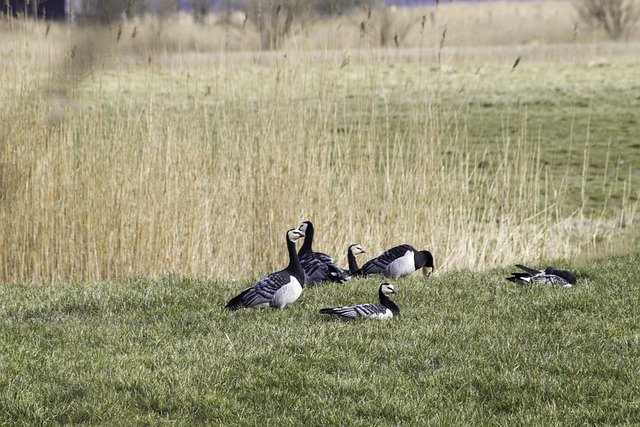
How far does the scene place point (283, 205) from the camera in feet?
37.2

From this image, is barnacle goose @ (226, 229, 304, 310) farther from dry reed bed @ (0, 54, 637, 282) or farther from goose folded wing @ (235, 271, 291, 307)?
dry reed bed @ (0, 54, 637, 282)

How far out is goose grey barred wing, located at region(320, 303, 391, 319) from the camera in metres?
7.50

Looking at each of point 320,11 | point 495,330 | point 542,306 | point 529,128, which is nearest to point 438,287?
point 542,306

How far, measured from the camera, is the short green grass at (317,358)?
536 centimetres

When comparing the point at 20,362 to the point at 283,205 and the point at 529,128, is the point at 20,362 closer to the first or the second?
the point at 283,205

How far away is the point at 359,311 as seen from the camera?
24.7 ft

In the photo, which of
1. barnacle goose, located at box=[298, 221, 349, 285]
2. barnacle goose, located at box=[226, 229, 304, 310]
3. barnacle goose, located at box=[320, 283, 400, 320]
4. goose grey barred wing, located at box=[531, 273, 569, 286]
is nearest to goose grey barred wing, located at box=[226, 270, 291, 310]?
barnacle goose, located at box=[226, 229, 304, 310]

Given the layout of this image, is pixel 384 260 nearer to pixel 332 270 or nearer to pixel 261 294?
pixel 332 270

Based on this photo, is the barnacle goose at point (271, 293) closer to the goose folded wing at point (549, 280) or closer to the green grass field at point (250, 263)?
the green grass field at point (250, 263)

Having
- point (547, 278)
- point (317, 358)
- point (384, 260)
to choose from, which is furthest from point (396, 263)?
point (317, 358)

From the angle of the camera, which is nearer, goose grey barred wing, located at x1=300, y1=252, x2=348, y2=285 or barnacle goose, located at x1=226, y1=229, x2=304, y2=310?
barnacle goose, located at x1=226, y1=229, x2=304, y2=310

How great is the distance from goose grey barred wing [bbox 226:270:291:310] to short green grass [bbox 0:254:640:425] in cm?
12

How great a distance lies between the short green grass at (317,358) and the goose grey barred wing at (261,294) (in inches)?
4.5

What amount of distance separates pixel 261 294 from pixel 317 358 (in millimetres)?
1595
